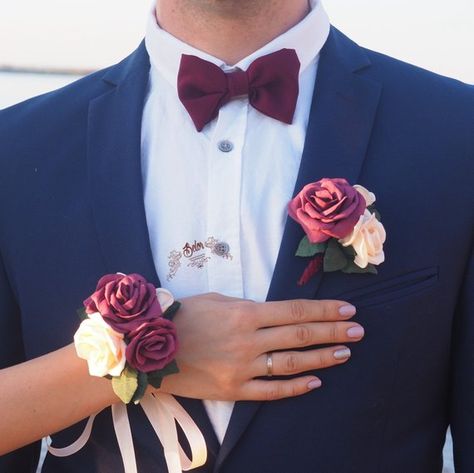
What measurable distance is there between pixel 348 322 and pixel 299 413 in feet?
0.64

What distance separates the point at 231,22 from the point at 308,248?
0.51 m

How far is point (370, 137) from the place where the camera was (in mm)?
1712

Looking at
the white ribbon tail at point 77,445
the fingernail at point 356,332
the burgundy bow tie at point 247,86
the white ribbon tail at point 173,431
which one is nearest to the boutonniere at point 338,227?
the fingernail at point 356,332

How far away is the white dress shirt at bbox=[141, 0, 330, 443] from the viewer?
5.49 ft

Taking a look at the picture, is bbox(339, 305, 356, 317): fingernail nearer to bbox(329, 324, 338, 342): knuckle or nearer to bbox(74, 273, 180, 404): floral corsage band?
bbox(329, 324, 338, 342): knuckle

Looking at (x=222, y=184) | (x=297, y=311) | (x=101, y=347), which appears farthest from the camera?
(x=222, y=184)

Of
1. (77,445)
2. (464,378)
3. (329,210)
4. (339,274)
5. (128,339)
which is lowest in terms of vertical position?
(77,445)

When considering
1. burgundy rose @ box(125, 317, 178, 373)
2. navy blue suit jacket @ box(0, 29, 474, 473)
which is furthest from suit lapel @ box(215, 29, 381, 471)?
burgundy rose @ box(125, 317, 178, 373)

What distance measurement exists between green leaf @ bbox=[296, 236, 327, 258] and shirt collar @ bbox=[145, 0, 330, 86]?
0.42m

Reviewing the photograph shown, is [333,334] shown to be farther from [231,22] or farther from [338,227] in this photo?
[231,22]

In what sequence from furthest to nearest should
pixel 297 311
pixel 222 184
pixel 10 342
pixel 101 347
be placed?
pixel 10 342 → pixel 222 184 → pixel 297 311 → pixel 101 347

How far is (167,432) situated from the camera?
1622mm

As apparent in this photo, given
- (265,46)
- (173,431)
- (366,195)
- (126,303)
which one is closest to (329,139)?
(366,195)

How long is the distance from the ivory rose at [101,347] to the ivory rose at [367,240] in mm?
448
